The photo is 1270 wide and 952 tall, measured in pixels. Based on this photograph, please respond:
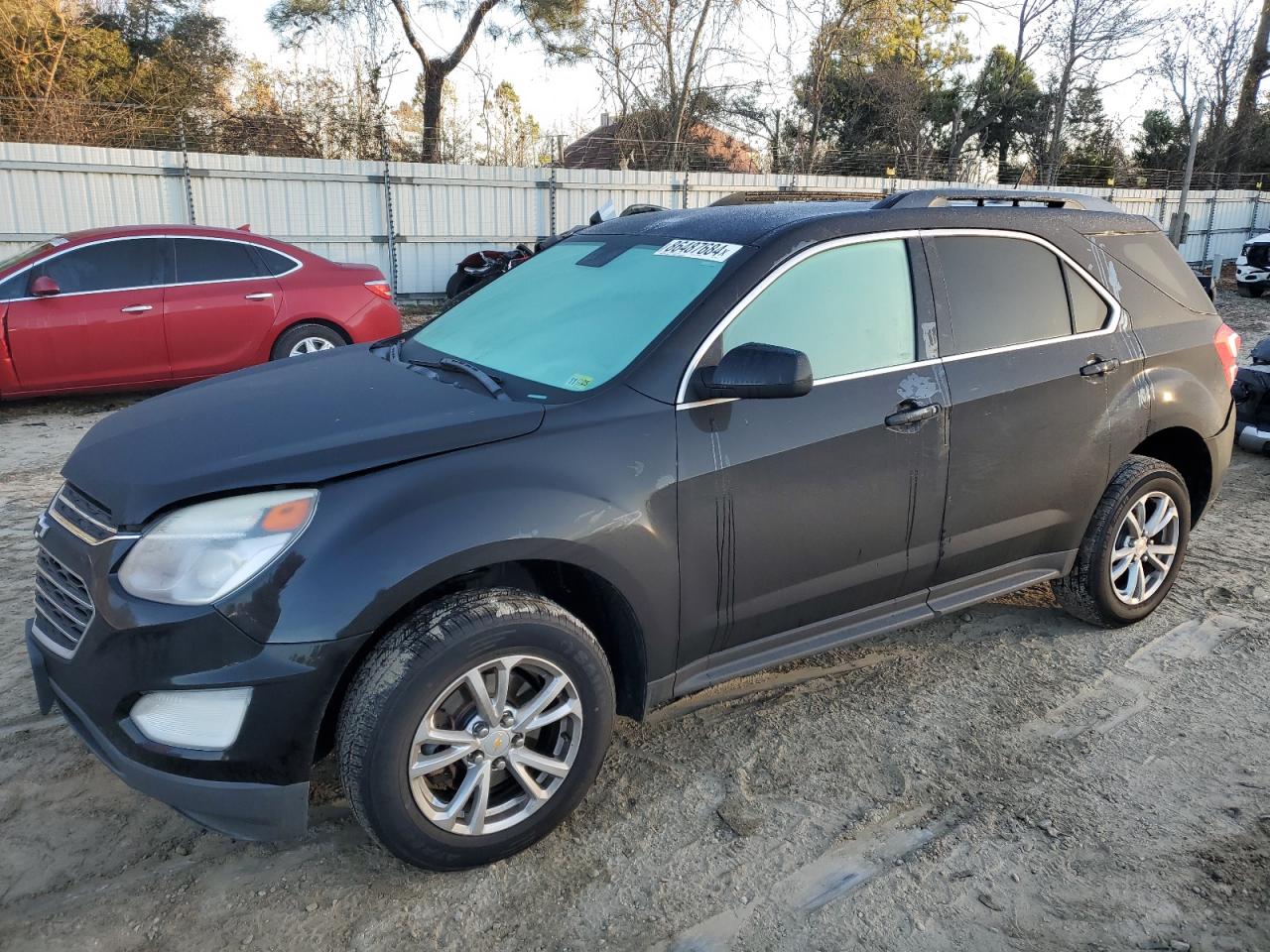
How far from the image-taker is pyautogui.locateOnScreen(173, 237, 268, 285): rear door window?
26.1 ft

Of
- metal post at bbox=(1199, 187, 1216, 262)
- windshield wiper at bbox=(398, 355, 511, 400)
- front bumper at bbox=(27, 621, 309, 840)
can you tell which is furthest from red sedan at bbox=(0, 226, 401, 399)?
metal post at bbox=(1199, 187, 1216, 262)

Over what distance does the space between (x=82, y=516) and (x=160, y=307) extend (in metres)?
6.01

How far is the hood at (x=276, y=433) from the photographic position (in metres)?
2.38

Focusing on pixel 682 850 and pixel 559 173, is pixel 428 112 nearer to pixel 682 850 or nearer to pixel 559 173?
pixel 559 173

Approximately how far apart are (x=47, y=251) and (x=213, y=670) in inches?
269

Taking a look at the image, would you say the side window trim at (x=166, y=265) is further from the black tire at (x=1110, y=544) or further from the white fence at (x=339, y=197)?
the black tire at (x=1110, y=544)

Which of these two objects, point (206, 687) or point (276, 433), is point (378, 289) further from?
point (206, 687)

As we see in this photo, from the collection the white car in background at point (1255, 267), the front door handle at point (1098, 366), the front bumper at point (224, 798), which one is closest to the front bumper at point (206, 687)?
the front bumper at point (224, 798)

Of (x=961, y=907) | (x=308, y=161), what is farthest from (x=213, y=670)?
(x=308, y=161)

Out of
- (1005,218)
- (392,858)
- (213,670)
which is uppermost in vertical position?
(1005,218)

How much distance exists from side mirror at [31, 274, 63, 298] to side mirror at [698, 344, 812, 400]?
6.83 metres

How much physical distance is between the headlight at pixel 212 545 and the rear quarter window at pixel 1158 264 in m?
3.39

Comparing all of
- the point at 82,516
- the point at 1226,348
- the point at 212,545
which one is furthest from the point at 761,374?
the point at 1226,348

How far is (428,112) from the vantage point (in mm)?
22266
